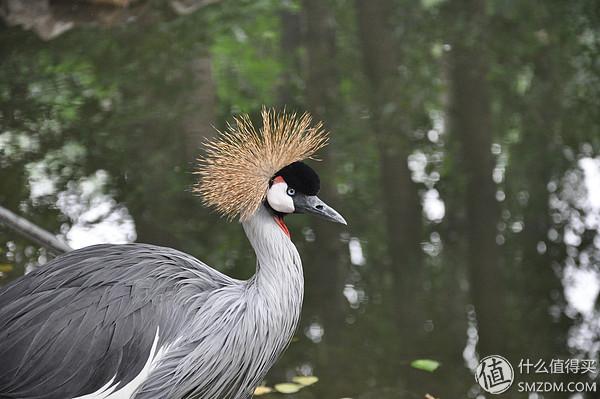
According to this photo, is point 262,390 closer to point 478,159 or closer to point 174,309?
point 174,309

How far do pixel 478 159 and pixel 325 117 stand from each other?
100 cm

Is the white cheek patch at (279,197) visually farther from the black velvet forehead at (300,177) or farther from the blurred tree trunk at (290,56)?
the blurred tree trunk at (290,56)

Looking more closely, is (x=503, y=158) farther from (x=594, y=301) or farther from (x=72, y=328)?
(x=72, y=328)

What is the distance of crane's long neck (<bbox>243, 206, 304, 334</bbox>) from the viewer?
2.47 metres

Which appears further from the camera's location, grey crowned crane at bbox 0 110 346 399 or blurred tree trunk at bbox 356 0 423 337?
blurred tree trunk at bbox 356 0 423 337

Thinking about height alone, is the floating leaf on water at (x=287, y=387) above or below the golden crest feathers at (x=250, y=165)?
below

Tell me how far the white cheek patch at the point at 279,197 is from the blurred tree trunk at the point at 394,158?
1.34 metres

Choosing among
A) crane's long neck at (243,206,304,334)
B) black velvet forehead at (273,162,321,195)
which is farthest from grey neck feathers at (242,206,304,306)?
black velvet forehead at (273,162,321,195)

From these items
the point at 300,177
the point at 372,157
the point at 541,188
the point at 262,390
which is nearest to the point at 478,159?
the point at 541,188

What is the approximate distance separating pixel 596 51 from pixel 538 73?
54cm

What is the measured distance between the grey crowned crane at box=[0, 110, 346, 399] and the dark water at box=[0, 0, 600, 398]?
0.54 meters

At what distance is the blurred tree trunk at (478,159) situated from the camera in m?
3.76

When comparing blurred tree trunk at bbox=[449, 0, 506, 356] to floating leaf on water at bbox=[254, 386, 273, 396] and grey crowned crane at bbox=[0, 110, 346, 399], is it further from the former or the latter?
grey crowned crane at bbox=[0, 110, 346, 399]

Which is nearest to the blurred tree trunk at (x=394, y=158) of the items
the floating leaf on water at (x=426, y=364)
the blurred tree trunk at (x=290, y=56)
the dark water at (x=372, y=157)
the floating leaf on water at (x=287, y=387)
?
the dark water at (x=372, y=157)
